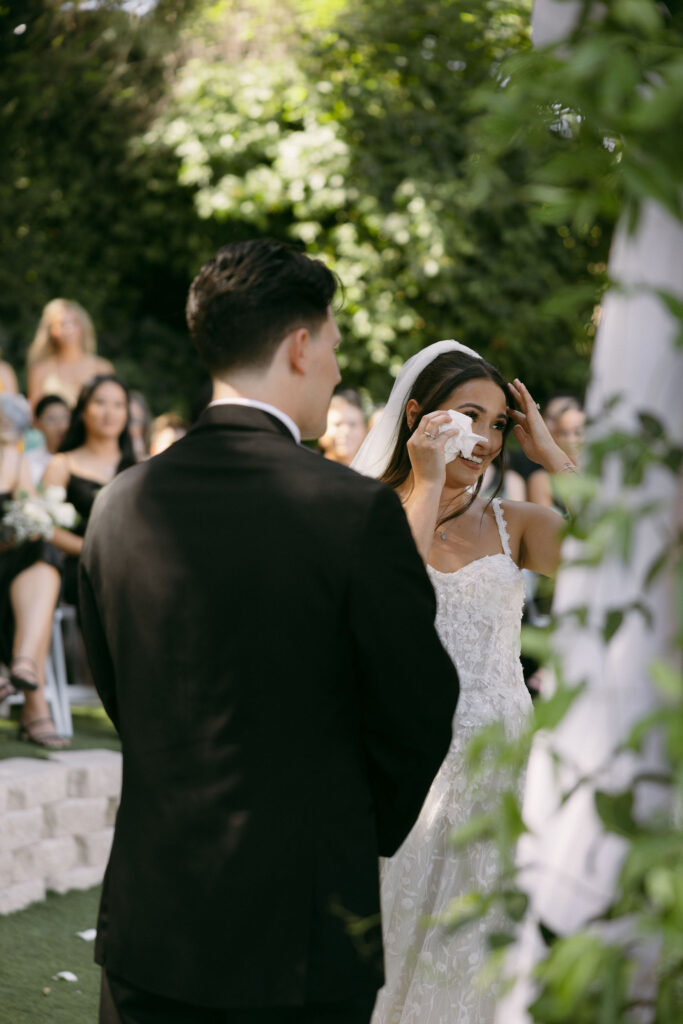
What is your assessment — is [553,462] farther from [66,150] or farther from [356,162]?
[66,150]

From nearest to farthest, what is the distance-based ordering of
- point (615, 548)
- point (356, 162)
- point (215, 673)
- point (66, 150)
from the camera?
point (615, 548) < point (215, 673) < point (356, 162) < point (66, 150)

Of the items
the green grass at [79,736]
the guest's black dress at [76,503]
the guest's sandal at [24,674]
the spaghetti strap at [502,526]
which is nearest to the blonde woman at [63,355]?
the guest's black dress at [76,503]

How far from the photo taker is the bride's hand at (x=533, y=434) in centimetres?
313

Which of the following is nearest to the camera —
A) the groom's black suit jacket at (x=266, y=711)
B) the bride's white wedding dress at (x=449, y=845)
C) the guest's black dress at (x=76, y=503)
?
the groom's black suit jacket at (x=266, y=711)

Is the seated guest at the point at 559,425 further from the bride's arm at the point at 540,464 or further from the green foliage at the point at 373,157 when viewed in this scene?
the bride's arm at the point at 540,464

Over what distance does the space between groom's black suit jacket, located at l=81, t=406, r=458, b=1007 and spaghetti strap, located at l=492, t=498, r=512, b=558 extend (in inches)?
53.1

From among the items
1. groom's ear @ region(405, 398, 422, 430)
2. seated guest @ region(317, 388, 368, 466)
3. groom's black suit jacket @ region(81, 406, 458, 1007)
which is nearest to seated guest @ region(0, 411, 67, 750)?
seated guest @ region(317, 388, 368, 466)

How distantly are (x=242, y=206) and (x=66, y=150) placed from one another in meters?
2.01

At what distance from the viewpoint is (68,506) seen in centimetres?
630

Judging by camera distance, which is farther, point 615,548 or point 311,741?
point 311,741

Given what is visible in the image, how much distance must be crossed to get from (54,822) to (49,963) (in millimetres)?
866

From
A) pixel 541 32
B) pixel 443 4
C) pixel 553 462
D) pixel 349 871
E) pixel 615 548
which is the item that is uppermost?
pixel 541 32

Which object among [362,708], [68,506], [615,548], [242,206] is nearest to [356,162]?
[242,206]

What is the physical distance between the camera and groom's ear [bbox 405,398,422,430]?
10.7 feet
